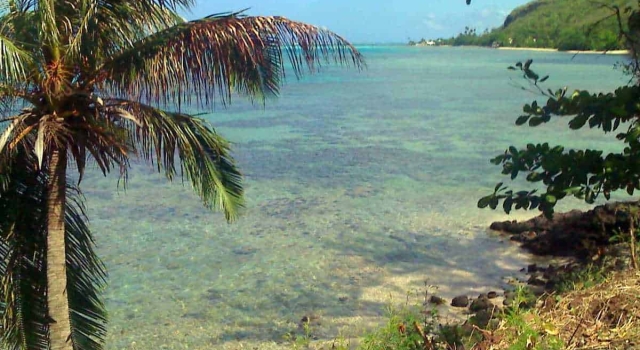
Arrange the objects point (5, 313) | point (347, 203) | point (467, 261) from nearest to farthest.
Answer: point (5, 313)
point (467, 261)
point (347, 203)

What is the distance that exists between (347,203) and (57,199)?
441 inches

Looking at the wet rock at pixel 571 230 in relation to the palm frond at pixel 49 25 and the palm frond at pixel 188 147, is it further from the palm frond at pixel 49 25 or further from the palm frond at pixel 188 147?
the palm frond at pixel 49 25

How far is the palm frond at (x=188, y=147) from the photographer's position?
554 cm

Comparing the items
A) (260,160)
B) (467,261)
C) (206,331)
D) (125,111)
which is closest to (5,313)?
(125,111)

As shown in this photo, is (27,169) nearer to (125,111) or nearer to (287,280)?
(125,111)

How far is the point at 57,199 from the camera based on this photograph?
568 cm

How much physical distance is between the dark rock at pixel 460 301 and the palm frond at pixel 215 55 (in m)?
4.73

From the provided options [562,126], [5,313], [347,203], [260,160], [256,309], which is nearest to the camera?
[5,313]

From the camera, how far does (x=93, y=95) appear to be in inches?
214

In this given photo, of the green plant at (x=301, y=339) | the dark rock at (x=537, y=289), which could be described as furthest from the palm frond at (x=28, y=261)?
the dark rock at (x=537, y=289)

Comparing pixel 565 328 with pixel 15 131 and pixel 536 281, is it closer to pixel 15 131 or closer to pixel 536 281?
pixel 15 131

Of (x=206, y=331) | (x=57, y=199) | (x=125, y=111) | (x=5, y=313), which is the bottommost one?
(x=206, y=331)

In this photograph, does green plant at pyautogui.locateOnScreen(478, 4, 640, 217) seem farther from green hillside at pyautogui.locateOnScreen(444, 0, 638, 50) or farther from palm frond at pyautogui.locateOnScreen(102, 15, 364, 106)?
green hillside at pyautogui.locateOnScreen(444, 0, 638, 50)

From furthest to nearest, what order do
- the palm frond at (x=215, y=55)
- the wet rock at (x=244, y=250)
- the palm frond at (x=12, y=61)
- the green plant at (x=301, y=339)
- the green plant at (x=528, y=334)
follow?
the wet rock at (x=244, y=250) < the palm frond at (x=215, y=55) < the green plant at (x=301, y=339) < the palm frond at (x=12, y=61) < the green plant at (x=528, y=334)
